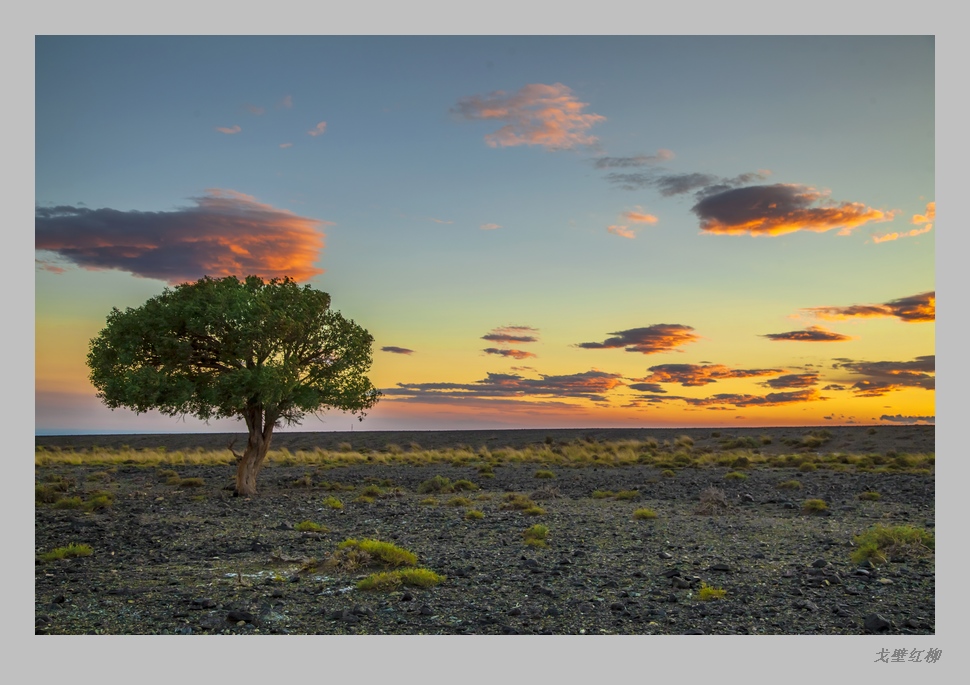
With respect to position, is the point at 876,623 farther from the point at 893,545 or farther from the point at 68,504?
the point at 68,504

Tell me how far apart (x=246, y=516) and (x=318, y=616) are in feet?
42.8

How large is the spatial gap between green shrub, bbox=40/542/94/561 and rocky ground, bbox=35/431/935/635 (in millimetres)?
355

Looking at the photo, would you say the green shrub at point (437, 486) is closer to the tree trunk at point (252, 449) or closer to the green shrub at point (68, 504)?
the tree trunk at point (252, 449)

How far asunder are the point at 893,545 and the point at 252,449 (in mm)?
22532

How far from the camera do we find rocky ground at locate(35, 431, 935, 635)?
11.3m

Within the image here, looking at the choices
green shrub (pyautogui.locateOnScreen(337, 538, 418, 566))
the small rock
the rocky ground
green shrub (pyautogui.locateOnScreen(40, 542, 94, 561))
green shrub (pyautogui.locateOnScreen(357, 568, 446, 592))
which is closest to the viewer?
the small rock

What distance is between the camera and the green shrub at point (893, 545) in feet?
51.3

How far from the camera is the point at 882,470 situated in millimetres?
40031

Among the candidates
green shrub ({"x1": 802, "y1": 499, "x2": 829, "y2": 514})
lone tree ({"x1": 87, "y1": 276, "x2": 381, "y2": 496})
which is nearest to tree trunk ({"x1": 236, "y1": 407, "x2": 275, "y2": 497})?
lone tree ({"x1": 87, "y1": 276, "x2": 381, "y2": 496})

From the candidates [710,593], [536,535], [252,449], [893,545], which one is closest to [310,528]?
[536,535]

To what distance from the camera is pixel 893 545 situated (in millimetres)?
16219

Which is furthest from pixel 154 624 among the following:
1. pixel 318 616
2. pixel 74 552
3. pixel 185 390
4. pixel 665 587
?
pixel 185 390

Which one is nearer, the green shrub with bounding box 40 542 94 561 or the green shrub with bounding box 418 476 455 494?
the green shrub with bounding box 40 542 94 561

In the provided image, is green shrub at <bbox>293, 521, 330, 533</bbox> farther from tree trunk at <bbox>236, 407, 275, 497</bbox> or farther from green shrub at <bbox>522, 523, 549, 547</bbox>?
tree trunk at <bbox>236, 407, 275, 497</bbox>
